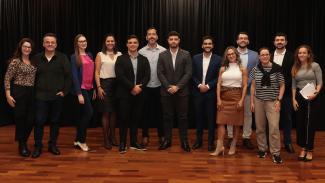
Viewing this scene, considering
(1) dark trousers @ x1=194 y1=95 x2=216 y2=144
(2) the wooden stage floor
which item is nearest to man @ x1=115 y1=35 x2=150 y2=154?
(2) the wooden stage floor

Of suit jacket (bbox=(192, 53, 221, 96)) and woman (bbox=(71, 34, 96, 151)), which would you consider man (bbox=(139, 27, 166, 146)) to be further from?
woman (bbox=(71, 34, 96, 151))

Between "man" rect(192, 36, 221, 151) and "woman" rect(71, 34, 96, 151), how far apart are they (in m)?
1.39

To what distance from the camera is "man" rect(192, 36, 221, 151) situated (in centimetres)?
529

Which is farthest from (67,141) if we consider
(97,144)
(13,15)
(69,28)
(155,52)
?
(13,15)

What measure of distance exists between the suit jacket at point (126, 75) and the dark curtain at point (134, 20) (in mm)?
2365

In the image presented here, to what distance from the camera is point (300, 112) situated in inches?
191

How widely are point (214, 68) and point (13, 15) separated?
4.22 meters

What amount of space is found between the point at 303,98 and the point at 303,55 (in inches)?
20.0

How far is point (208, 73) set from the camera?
17.5ft

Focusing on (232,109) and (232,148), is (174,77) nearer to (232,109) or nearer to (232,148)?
(232,109)

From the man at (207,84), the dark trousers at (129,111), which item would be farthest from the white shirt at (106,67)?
the man at (207,84)

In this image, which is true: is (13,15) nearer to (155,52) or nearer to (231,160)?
(155,52)

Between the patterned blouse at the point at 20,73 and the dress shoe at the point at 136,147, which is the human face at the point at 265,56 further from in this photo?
the patterned blouse at the point at 20,73

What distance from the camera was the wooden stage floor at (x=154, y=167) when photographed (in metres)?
4.05
